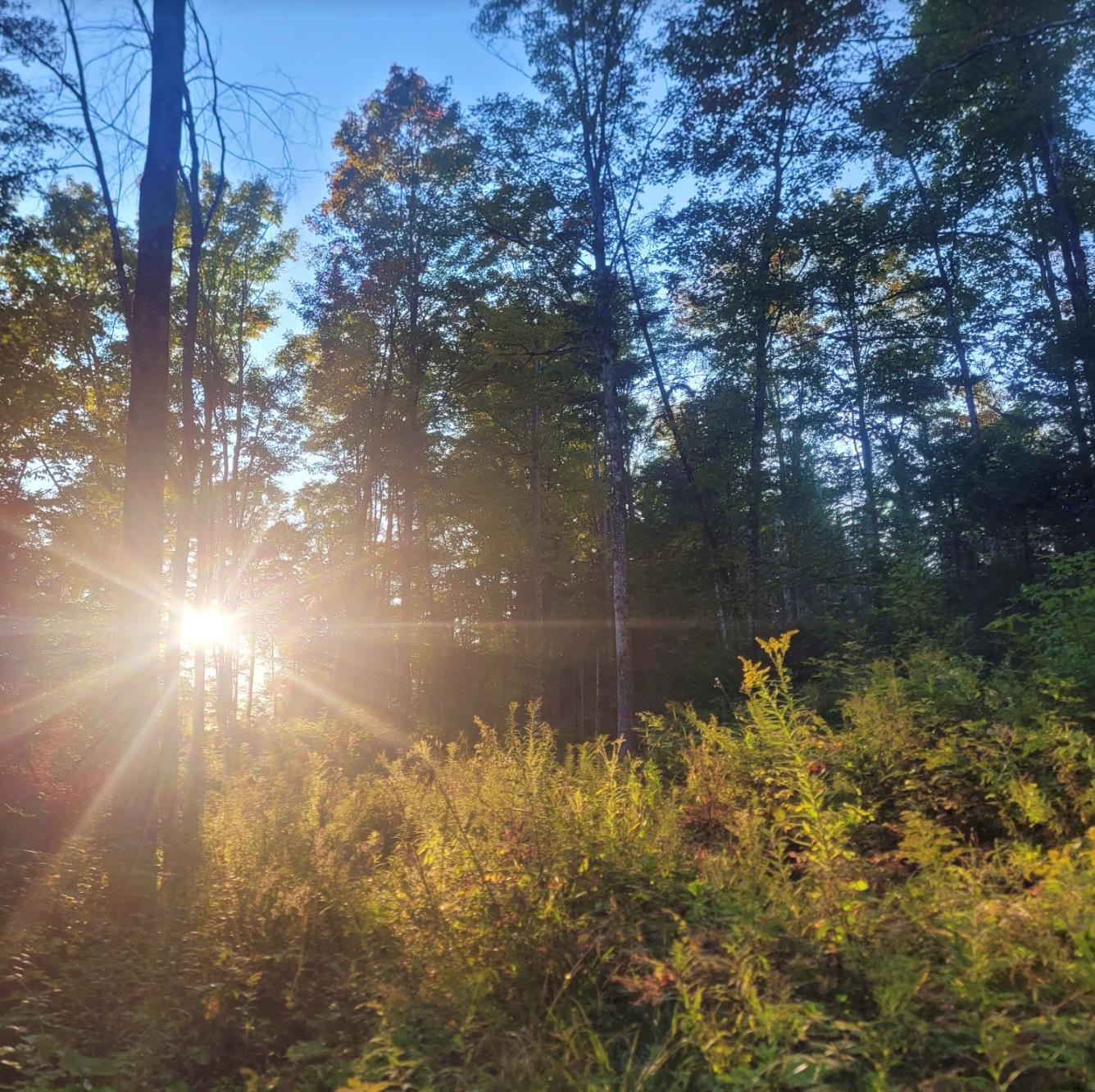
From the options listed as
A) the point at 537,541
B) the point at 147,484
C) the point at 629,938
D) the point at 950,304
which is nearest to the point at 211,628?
the point at 537,541

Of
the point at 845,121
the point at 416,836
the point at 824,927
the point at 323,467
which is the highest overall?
the point at 845,121

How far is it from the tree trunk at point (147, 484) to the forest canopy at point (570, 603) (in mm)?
40

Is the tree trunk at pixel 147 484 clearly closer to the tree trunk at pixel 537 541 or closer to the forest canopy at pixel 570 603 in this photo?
the forest canopy at pixel 570 603

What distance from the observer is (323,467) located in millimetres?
22734

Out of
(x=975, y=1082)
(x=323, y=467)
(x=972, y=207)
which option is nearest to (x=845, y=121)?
(x=972, y=207)

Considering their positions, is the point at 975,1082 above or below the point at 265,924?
above

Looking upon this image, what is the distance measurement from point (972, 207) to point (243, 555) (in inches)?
894

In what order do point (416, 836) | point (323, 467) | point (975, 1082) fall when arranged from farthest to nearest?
point (323, 467) → point (416, 836) → point (975, 1082)

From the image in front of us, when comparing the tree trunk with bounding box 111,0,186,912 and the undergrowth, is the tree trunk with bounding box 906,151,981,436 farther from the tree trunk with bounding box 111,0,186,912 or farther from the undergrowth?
the tree trunk with bounding box 111,0,186,912

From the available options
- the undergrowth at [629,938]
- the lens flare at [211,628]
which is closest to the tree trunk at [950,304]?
the undergrowth at [629,938]

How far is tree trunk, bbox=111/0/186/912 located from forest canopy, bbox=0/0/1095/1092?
4cm

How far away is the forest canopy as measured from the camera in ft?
8.80

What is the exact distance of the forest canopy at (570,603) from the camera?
268 cm

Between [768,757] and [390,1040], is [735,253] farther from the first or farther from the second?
[390,1040]
